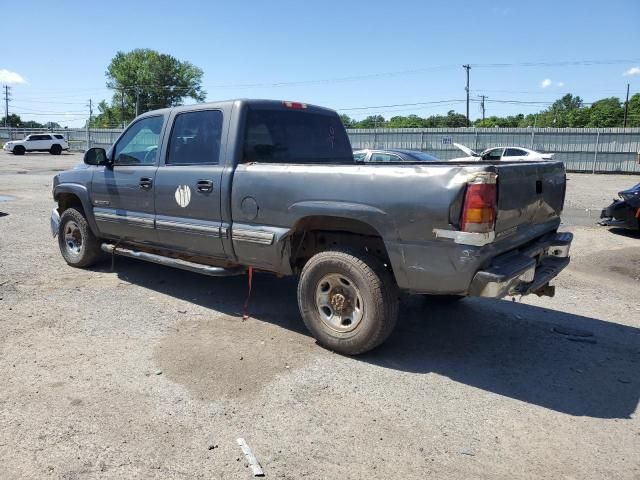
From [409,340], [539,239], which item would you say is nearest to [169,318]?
[409,340]

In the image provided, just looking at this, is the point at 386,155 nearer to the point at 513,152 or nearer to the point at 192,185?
the point at 192,185

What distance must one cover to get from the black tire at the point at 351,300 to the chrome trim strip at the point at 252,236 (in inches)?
16.5

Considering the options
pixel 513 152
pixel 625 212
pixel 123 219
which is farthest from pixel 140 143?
pixel 513 152

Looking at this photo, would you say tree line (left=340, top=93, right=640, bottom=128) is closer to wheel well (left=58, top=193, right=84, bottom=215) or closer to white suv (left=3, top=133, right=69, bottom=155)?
white suv (left=3, top=133, right=69, bottom=155)

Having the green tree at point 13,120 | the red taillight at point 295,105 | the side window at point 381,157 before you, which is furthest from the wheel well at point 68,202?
the green tree at point 13,120

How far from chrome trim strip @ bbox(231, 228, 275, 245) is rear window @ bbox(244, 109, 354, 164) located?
66 centimetres

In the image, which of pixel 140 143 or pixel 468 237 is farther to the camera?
pixel 140 143

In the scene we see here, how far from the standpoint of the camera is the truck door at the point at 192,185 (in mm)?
4871

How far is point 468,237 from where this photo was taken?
3.50 m

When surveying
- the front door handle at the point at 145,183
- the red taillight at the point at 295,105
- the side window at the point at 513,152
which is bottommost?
Answer: the front door handle at the point at 145,183

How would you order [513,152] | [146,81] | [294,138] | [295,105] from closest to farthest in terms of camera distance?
[294,138] → [295,105] → [513,152] → [146,81]

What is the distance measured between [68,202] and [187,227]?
2875 mm

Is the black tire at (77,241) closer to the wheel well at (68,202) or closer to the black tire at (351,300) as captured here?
the wheel well at (68,202)

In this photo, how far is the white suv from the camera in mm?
40094
